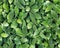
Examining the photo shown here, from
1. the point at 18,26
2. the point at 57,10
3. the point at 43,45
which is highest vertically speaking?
the point at 57,10

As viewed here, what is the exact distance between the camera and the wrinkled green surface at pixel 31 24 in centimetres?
254

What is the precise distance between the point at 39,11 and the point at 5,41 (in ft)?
1.66

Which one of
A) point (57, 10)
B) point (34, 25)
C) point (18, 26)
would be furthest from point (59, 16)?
point (18, 26)

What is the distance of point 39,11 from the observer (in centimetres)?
260

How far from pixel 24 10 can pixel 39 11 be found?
165 mm

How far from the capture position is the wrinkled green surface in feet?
8.34

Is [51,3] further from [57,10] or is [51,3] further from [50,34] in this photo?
[50,34]

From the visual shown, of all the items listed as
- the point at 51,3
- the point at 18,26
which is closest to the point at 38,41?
the point at 18,26

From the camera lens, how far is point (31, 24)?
255cm

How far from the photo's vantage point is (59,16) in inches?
101

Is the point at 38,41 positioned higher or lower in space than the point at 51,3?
lower

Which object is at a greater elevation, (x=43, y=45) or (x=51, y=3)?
(x=51, y=3)

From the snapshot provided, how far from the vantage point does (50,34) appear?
2.55 meters

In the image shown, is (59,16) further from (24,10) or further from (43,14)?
(24,10)
